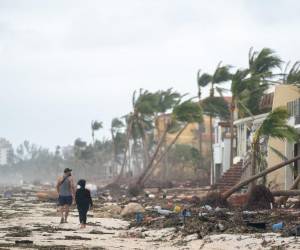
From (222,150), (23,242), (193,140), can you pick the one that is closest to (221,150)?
(222,150)

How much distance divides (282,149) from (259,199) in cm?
1067

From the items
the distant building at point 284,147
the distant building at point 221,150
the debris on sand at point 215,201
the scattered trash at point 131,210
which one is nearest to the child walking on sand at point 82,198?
the scattered trash at point 131,210

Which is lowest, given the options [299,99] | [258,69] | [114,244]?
[114,244]

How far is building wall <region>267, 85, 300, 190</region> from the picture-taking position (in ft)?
101

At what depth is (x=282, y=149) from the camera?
3155 cm

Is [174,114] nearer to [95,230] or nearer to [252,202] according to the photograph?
[252,202]

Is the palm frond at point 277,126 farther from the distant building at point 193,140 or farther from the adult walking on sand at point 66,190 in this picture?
the distant building at point 193,140

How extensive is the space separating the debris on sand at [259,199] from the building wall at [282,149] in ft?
29.8

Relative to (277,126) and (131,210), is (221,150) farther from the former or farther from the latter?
(131,210)

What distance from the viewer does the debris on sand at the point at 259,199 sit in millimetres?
21078

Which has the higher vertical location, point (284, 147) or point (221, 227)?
point (284, 147)

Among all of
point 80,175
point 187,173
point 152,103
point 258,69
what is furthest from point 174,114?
point 80,175

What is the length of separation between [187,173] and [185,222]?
58340mm

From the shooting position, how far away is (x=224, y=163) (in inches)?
1795
